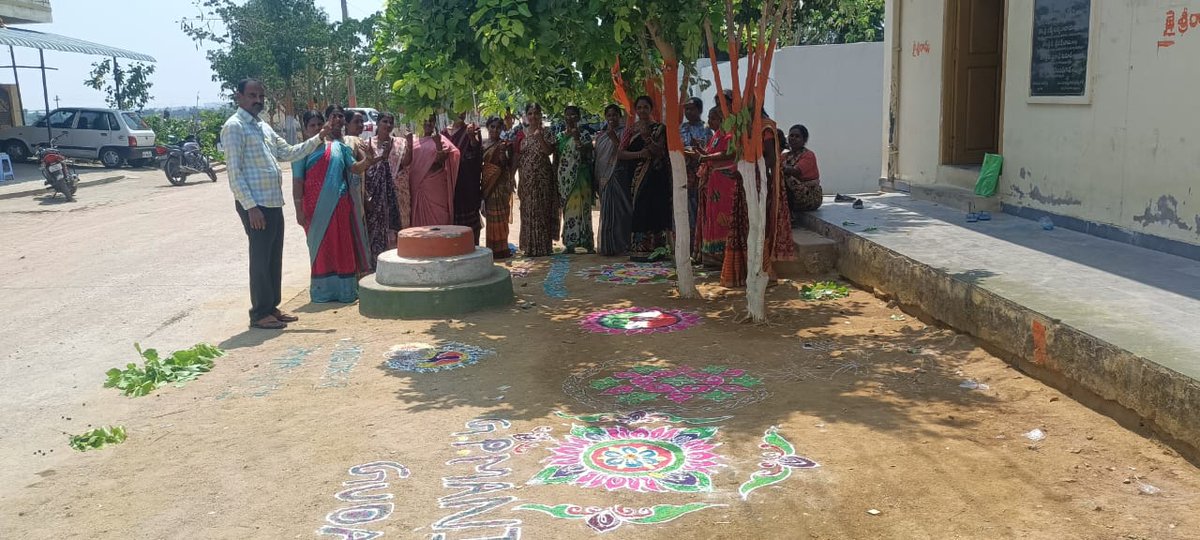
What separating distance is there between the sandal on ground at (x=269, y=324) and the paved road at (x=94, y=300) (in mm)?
172

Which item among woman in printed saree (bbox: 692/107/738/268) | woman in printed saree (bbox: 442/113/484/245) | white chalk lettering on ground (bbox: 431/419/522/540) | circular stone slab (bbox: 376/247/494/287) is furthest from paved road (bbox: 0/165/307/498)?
woman in printed saree (bbox: 692/107/738/268)

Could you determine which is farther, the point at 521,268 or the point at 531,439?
the point at 521,268

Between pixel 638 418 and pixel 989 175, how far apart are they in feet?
17.0

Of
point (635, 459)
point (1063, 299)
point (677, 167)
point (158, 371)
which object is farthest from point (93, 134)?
point (1063, 299)

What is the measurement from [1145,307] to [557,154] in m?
5.98

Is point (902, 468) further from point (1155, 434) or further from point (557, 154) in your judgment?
point (557, 154)

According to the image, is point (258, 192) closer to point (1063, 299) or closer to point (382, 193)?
point (382, 193)

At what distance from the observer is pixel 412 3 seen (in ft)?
18.3

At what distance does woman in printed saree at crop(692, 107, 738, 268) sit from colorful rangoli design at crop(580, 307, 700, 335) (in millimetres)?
1182

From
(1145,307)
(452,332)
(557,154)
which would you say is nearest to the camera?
(1145,307)

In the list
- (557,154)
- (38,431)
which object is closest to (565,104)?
(557,154)

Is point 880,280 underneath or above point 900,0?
underneath

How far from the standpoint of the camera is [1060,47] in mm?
7254

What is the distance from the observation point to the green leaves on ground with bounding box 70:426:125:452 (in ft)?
14.5
